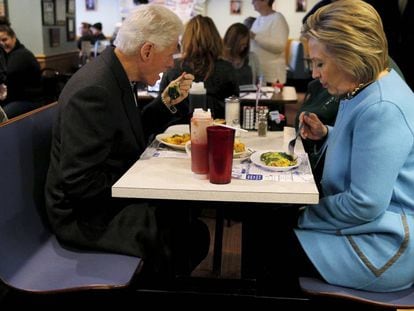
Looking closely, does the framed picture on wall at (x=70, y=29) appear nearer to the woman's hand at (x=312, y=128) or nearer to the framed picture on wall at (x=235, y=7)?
the framed picture on wall at (x=235, y=7)

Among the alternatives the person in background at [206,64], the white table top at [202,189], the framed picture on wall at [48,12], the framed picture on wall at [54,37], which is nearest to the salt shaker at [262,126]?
the white table top at [202,189]

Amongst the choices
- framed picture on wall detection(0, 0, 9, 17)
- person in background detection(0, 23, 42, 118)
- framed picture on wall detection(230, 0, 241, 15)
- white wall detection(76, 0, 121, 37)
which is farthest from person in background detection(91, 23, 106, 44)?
person in background detection(0, 23, 42, 118)

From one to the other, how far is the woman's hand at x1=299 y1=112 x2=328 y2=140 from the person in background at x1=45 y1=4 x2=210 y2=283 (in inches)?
22.6

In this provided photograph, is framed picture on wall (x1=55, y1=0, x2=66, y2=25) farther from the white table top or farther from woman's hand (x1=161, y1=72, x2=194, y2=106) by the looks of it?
the white table top

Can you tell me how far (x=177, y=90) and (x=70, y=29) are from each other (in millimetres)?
5016

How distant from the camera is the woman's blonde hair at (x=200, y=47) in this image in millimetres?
3238

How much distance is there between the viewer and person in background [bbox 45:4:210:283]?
143 cm

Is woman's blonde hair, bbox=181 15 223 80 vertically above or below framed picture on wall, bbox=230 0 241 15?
below

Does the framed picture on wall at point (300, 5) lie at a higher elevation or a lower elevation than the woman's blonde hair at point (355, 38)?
higher

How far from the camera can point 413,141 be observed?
1294 millimetres

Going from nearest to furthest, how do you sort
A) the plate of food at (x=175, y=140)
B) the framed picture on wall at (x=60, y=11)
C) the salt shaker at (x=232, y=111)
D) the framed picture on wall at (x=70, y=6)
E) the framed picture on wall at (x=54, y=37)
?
the plate of food at (x=175, y=140), the salt shaker at (x=232, y=111), the framed picture on wall at (x=54, y=37), the framed picture on wall at (x=60, y=11), the framed picture on wall at (x=70, y=6)

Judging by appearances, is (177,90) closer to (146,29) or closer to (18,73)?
(146,29)

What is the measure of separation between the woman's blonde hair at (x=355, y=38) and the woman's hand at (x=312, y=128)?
0.50 metres

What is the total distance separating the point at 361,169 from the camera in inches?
51.6
